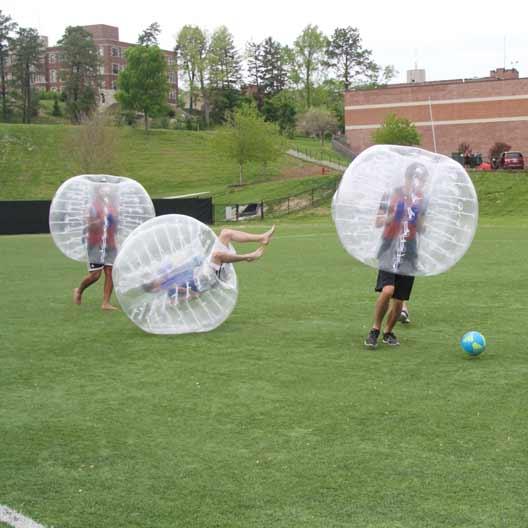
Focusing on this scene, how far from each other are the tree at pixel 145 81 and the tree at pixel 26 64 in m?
13.3

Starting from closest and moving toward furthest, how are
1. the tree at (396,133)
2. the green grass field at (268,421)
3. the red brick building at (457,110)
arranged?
the green grass field at (268,421), the tree at (396,133), the red brick building at (457,110)

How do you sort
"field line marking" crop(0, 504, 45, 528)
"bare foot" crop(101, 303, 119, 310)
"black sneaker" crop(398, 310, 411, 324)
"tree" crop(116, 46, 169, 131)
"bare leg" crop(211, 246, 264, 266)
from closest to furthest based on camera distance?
"field line marking" crop(0, 504, 45, 528) < "bare leg" crop(211, 246, 264, 266) < "black sneaker" crop(398, 310, 411, 324) < "bare foot" crop(101, 303, 119, 310) < "tree" crop(116, 46, 169, 131)

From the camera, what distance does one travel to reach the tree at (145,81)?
263ft

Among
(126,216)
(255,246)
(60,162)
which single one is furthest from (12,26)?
(126,216)

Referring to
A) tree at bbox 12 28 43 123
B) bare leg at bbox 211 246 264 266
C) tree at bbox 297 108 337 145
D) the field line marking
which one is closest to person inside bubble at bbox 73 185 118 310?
bare leg at bbox 211 246 264 266

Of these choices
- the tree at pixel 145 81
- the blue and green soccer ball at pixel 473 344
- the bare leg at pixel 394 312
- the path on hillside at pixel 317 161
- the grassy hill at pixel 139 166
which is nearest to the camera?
the blue and green soccer ball at pixel 473 344

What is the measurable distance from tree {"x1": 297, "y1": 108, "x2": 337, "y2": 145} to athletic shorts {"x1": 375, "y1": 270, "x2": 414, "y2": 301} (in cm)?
7892

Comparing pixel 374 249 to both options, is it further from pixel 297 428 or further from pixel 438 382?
pixel 297 428

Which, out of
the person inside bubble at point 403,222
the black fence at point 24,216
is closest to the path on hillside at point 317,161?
the black fence at point 24,216

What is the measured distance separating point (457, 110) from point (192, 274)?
57544mm

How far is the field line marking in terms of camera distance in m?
4.11

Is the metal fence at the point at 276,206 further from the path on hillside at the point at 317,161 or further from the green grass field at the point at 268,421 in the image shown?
the green grass field at the point at 268,421

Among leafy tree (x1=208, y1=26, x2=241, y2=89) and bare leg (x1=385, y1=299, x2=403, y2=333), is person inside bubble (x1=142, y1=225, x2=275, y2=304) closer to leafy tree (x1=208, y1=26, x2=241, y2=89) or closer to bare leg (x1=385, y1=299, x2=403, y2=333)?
bare leg (x1=385, y1=299, x2=403, y2=333)

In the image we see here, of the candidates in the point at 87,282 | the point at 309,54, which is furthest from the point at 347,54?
the point at 87,282
